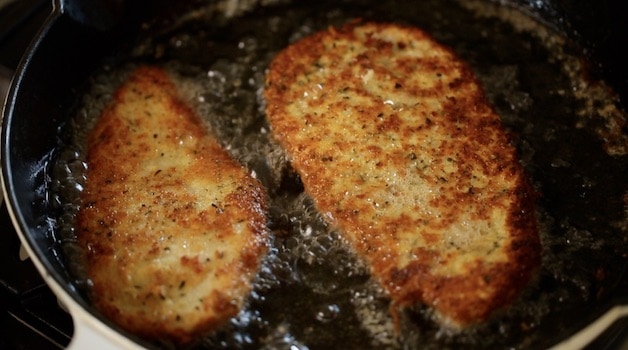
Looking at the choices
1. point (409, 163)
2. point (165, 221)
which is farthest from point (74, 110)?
point (409, 163)

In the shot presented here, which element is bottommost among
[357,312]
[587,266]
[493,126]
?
[357,312]

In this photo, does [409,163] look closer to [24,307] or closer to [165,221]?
[165,221]

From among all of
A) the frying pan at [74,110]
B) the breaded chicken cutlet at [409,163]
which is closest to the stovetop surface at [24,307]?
the frying pan at [74,110]

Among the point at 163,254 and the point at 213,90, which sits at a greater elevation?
the point at 213,90

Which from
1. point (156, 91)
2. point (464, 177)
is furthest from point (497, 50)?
point (156, 91)

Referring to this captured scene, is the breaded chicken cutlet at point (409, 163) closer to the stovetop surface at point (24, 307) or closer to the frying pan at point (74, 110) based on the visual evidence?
the frying pan at point (74, 110)

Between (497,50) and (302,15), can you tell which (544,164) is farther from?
(302,15)

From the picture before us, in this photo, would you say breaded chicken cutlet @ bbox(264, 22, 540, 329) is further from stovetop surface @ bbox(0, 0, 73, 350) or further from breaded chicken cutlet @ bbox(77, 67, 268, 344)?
stovetop surface @ bbox(0, 0, 73, 350)
